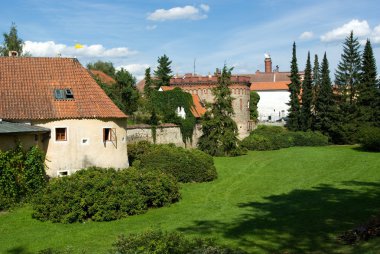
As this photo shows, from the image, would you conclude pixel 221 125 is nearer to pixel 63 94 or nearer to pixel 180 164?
pixel 180 164

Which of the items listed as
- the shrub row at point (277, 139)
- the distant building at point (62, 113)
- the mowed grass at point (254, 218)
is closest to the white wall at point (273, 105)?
the shrub row at point (277, 139)

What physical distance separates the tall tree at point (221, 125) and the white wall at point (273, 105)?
3947cm

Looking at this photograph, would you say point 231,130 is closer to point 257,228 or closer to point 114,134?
point 114,134

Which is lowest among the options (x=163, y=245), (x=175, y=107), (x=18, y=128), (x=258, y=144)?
(x=163, y=245)

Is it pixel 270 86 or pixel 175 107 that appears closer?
pixel 175 107

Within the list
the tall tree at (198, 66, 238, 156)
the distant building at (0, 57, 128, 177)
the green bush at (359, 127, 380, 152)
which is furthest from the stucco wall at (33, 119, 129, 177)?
the green bush at (359, 127, 380, 152)

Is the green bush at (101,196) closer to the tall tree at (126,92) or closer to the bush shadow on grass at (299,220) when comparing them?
the bush shadow on grass at (299,220)

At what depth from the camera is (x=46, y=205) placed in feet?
68.0

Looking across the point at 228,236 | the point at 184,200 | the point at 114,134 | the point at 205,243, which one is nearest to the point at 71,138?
the point at 114,134

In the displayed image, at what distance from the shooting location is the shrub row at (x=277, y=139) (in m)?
53.9

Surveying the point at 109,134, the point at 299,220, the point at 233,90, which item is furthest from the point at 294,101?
the point at 299,220

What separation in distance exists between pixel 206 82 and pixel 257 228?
4031 centimetres

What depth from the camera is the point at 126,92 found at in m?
46.8

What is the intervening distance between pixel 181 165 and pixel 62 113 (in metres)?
8.67
